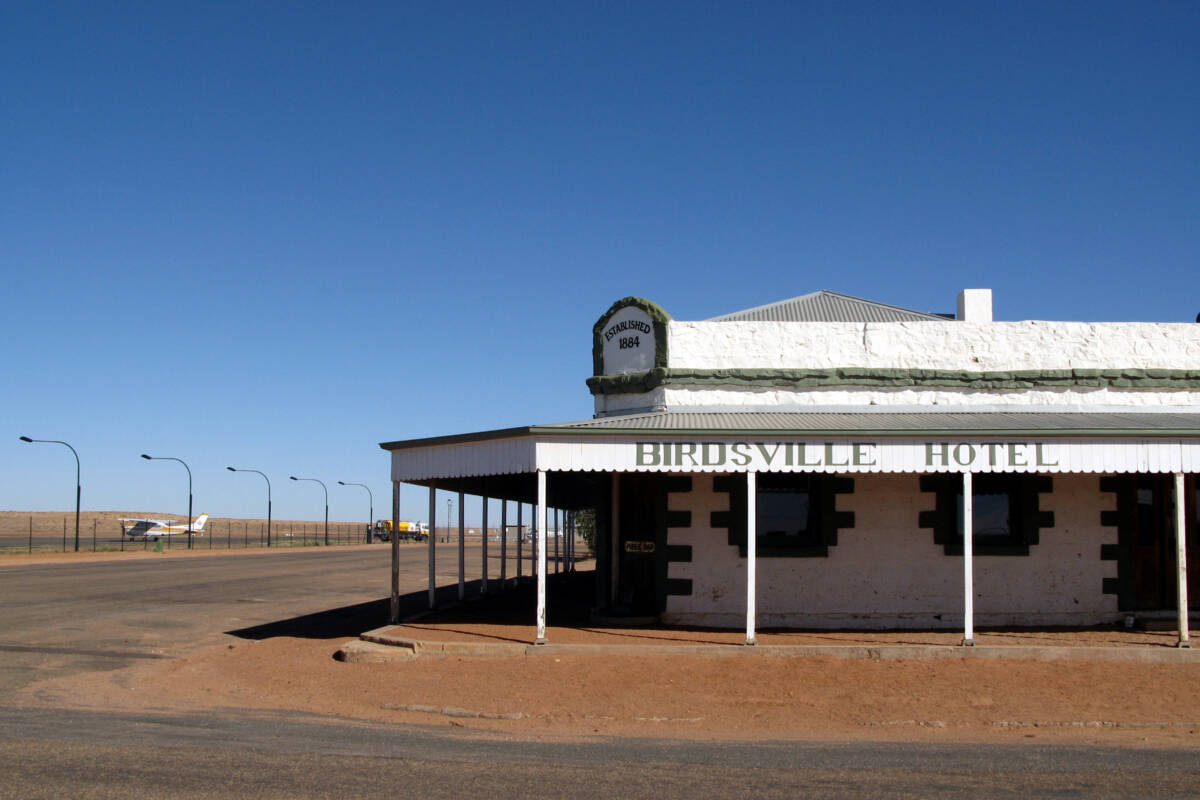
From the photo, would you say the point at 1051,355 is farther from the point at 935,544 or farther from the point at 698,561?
the point at 698,561

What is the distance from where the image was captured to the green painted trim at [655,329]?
647 inches

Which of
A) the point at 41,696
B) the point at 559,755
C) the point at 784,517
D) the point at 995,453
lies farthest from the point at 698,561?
the point at 41,696

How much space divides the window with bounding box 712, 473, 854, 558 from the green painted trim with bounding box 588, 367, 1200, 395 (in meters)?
1.80

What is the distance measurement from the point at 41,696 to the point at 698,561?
27.6 ft

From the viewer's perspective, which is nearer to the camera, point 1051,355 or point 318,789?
point 318,789

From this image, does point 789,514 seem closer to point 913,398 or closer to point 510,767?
point 913,398

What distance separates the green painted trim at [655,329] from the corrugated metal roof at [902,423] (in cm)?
126

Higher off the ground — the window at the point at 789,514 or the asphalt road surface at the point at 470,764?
the window at the point at 789,514

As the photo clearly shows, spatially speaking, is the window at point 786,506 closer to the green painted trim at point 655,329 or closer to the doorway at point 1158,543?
the green painted trim at point 655,329

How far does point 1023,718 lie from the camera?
32.9 ft

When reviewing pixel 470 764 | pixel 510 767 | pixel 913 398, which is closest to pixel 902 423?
pixel 913 398

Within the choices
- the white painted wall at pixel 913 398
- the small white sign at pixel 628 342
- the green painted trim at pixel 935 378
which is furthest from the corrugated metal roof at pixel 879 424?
the small white sign at pixel 628 342

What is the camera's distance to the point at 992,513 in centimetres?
1502

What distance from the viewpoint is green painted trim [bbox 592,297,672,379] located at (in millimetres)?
16422
